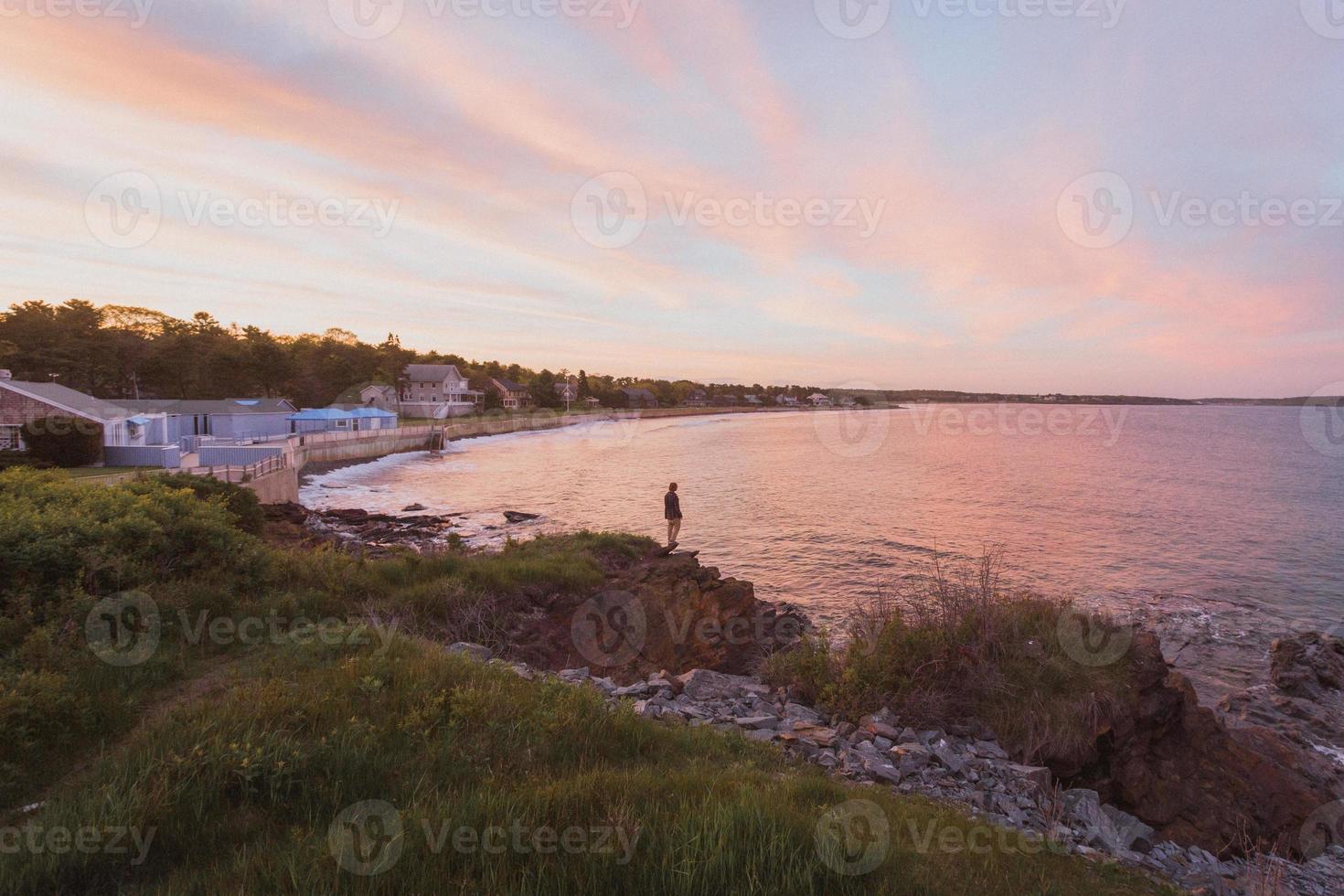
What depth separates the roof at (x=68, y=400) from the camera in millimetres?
25219

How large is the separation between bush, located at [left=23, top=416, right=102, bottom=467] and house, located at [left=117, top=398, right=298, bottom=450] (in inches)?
617

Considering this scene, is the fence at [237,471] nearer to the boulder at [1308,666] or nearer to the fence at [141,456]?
the fence at [141,456]

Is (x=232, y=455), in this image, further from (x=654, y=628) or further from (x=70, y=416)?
(x=654, y=628)

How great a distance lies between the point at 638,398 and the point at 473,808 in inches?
6378

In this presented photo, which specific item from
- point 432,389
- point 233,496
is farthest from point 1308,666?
point 432,389

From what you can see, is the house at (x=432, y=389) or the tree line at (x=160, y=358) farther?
the house at (x=432, y=389)

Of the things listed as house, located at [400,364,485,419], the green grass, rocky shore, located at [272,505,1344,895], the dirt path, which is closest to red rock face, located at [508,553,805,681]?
rocky shore, located at [272,505,1344,895]

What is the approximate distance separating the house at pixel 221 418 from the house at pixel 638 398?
109320 mm

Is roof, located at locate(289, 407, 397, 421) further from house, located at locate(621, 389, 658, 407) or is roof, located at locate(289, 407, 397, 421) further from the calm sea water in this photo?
house, located at locate(621, 389, 658, 407)

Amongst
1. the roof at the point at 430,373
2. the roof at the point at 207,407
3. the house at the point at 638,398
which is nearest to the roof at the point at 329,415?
the roof at the point at 207,407

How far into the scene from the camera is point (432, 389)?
4021 inches

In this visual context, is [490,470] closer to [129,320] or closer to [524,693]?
[524,693]

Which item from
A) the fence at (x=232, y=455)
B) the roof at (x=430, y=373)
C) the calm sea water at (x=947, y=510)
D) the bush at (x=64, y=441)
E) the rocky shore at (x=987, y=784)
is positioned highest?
the roof at (x=430, y=373)

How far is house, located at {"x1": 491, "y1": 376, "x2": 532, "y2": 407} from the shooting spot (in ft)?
393
